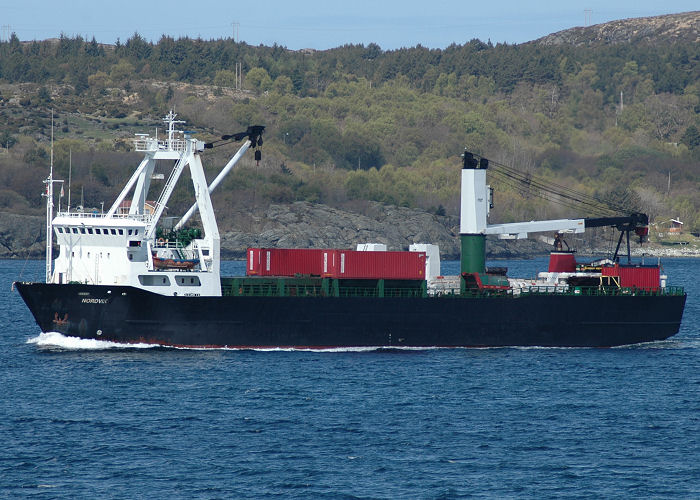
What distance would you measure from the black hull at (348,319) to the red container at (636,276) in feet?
6.26

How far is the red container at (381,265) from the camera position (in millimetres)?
57781

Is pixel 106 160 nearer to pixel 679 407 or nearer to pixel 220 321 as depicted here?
pixel 220 321

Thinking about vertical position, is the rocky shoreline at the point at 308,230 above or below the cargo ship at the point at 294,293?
above

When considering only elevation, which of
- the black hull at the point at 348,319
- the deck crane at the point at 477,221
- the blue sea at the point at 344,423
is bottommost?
the blue sea at the point at 344,423

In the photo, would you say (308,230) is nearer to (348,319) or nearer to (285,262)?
(285,262)

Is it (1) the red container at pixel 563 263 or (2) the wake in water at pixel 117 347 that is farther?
(1) the red container at pixel 563 263

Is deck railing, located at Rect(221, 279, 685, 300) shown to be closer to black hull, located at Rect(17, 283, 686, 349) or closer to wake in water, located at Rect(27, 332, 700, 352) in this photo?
black hull, located at Rect(17, 283, 686, 349)

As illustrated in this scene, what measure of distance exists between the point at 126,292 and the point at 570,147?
464ft

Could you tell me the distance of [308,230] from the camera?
545 ft

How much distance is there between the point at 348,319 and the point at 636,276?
19502mm

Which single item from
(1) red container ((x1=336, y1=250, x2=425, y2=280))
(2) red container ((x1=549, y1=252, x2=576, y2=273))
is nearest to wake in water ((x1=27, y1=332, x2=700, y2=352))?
(1) red container ((x1=336, y1=250, x2=425, y2=280))

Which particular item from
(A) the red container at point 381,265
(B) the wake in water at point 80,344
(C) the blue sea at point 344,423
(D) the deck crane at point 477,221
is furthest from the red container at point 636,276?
(B) the wake in water at point 80,344

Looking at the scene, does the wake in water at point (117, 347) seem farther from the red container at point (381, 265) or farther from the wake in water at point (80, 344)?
the red container at point (381, 265)

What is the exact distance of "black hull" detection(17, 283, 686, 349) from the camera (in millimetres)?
53688
